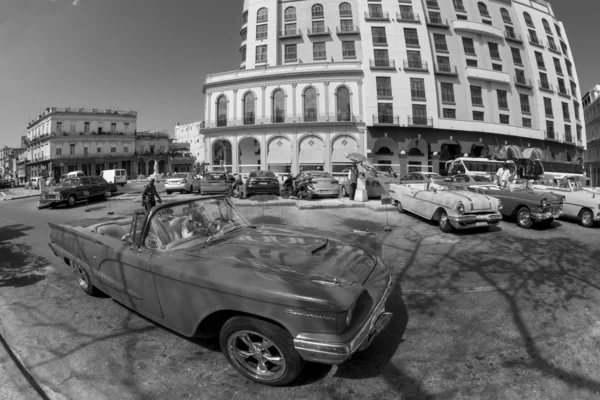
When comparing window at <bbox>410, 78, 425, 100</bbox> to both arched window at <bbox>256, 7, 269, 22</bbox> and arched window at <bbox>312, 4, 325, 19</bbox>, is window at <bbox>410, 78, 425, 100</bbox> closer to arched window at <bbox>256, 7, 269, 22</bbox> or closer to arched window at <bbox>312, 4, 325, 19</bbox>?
arched window at <bbox>312, 4, 325, 19</bbox>

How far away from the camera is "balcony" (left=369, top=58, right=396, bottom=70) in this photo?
29.1m

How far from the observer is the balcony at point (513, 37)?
1284 inches

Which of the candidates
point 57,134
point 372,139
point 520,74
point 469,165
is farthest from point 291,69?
point 57,134

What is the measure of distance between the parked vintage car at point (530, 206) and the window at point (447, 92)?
2483cm

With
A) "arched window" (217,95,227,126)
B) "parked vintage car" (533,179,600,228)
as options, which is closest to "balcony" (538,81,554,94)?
"parked vintage car" (533,179,600,228)

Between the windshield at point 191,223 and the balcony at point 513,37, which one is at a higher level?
the balcony at point 513,37

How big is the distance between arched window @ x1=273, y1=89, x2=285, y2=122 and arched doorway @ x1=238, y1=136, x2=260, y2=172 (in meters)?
4.11

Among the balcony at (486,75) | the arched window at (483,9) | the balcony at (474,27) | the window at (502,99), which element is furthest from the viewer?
the arched window at (483,9)

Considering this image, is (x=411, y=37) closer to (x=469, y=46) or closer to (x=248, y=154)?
(x=469, y=46)

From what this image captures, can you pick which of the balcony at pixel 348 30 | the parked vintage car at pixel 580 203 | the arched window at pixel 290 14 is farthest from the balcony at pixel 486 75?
the parked vintage car at pixel 580 203

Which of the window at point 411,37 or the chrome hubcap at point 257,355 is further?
the window at point 411,37

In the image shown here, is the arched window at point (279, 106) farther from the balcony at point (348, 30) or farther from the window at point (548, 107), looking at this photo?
the window at point (548, 107)

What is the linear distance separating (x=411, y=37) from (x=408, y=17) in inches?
91.2

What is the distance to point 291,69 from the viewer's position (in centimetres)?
2972
